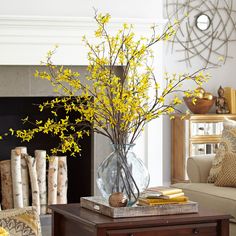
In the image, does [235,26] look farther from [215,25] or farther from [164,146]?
[164,146]

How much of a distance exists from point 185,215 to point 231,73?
3673 mm

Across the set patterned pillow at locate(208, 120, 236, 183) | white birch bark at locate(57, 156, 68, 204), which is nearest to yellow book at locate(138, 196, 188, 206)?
patterned pillow at locate(208, 120, 236, 183)

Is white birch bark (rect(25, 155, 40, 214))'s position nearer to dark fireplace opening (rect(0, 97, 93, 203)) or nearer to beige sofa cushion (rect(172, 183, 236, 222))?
dark fireplace opening (rect(0, 97, 93, 203))

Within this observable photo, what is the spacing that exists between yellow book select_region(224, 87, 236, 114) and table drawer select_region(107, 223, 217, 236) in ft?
10.9

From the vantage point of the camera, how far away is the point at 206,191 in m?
4.29

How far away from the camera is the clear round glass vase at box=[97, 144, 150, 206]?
3215 mm

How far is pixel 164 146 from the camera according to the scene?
6539 mm

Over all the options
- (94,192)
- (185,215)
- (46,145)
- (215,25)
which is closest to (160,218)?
(185,215)

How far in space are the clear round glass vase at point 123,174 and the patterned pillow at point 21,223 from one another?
1.90 feet

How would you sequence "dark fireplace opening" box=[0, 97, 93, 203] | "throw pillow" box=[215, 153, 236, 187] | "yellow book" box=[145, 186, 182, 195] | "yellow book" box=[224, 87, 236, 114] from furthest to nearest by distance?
"yellow book" box=[224, 87, 236, 114] → "dark fireplace opening" box=[0, 97, 93, 203] → "throw pillow" box=[215, 153, 236, 187] → "yellow book" box=[145, 186, 182, 195]

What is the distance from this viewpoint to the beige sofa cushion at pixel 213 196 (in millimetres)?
4020

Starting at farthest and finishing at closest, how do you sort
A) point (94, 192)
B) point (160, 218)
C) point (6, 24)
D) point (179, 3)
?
point (179, 3) → point (94, 192) → point (6, 24) → point (160, 218)

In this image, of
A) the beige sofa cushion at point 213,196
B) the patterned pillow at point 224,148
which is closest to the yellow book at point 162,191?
the beige sofa cushion at point 213,196

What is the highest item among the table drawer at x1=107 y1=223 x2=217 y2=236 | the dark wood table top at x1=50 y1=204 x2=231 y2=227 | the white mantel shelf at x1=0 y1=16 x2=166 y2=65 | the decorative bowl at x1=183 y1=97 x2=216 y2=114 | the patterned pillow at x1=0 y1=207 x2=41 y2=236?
the white mantel shelf at x1=0 y1=16 x2=166 y2=65
